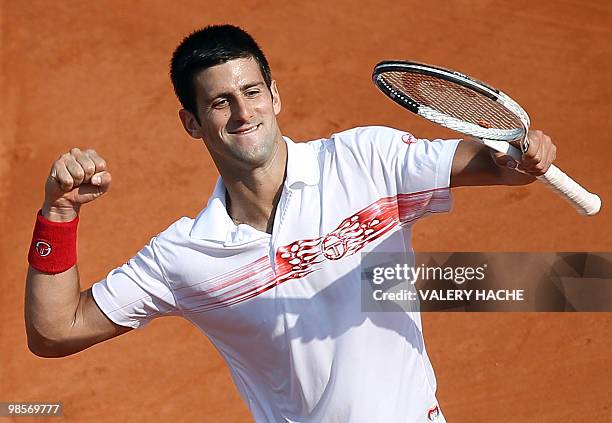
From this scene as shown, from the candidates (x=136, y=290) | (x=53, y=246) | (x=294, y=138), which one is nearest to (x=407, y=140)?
(x=136, y=290)

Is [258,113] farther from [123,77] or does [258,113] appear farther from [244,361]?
[123,77]

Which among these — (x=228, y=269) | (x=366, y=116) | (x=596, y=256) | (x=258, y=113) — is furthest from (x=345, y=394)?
(x=366, y=116)

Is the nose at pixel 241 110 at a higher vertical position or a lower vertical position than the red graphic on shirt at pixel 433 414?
higher

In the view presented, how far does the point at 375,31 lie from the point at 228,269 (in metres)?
6.13

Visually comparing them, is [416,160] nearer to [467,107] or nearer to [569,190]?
[467,107]

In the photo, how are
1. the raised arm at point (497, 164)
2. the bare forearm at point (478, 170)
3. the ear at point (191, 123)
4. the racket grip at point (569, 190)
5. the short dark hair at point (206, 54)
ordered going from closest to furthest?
1. the raised arm at point (497, 164)
2. the bare forearm at point (478, 170)
3. the racket grip at point (569, 190)
4. the short dark hair at point (206, 54)
5. the ear at point (191, 123)

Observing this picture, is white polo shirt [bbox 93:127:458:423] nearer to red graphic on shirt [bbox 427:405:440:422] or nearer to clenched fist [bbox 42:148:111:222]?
red graphic on shirt [bbox 427:405:440:422]

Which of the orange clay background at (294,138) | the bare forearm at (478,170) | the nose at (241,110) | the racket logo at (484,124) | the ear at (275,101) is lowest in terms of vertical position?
the orange clay background at (294,138)

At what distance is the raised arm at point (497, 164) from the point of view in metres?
3.88

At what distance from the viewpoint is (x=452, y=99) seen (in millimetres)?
4352

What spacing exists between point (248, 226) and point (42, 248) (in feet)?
2.62

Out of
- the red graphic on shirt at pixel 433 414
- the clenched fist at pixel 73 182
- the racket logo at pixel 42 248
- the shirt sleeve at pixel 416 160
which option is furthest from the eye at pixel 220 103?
the red graphic on shirt at pixel 433 414

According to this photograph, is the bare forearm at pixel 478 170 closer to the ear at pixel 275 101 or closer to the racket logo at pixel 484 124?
the racket logo at pixel 484 124

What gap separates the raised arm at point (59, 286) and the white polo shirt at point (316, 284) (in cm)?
10
